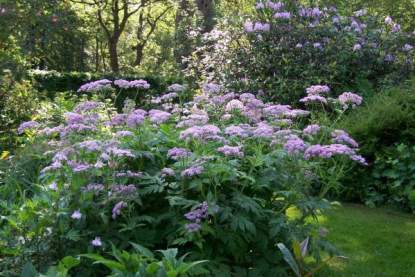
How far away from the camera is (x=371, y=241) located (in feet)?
18.6

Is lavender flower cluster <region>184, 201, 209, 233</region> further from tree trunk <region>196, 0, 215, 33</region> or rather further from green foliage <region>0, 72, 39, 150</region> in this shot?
tree trunk <region>196, 0, 215, 33</region>

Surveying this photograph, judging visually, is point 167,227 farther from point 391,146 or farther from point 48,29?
point 48,29

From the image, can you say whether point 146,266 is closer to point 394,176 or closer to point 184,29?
point 394,176

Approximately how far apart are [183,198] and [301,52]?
7173 millimetres

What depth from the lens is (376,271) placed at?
484 centimetres

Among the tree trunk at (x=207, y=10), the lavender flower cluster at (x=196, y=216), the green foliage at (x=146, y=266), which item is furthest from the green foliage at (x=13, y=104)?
the tree trunk at (x=207, y=10)

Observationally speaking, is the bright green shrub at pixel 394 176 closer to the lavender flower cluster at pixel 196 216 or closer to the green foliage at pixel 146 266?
the lavender flower cluster at pixel 196 216

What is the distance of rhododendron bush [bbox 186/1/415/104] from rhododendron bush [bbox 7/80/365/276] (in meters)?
5.84

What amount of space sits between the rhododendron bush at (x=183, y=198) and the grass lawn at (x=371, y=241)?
0.68 meters

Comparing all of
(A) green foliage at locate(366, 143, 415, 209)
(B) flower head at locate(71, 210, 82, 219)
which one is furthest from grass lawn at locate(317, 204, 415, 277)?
(B) flower head at locate(71, 210, 82, 219)

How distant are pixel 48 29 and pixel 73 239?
7.70 meters

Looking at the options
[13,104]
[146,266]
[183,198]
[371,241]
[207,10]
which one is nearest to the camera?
[146,266]

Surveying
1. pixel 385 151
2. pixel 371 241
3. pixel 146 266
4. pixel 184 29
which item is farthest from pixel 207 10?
pixel 146 266

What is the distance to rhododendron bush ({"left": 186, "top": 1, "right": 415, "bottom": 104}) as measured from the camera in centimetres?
1005
